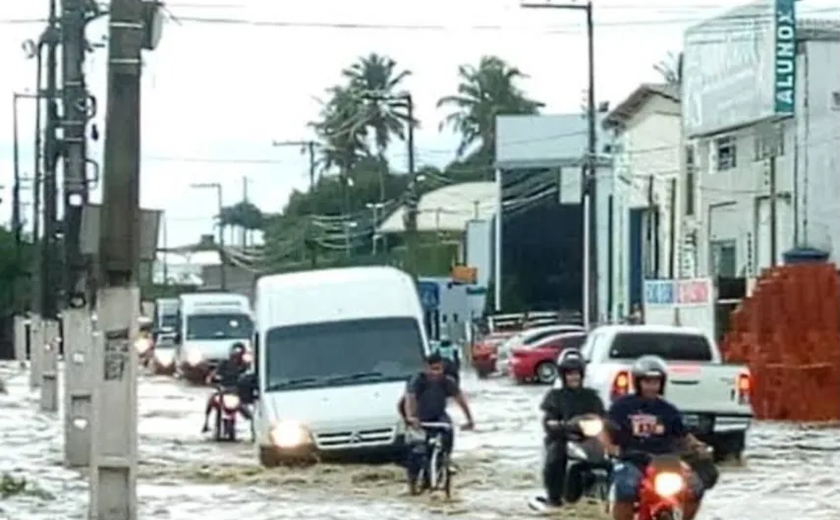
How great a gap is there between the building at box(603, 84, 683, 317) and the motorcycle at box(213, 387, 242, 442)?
122ft

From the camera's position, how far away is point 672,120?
76938 millimetres

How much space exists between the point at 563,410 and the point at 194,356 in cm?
4111

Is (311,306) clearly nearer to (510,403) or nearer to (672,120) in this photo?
(510,403)

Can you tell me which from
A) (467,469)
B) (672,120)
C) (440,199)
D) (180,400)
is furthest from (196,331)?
(440,199)

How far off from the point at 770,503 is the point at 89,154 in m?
14.1

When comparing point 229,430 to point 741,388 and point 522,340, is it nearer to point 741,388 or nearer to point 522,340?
point 741,388

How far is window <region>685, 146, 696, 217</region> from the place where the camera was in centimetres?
A: 7100

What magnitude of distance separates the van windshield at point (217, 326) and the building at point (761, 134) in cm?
1423

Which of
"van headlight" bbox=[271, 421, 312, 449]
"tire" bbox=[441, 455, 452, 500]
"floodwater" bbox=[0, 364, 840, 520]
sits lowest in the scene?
"floodwater" bbox=[0, 364, 840, 520]

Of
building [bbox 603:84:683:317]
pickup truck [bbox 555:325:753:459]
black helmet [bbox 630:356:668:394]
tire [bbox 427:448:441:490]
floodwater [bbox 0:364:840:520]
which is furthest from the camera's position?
building [bbox 603:84:683:317]

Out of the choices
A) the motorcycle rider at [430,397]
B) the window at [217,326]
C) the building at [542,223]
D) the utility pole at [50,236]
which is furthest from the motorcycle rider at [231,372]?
the building at [542,223]

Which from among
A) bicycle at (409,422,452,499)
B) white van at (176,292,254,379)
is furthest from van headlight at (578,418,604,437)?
white van at (176,292,254,379)

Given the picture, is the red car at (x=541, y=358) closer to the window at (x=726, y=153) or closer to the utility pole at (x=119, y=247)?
the window at (x=726, y=153)

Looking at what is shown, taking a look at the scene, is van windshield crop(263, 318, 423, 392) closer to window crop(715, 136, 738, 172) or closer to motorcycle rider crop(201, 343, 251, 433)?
motorcycle rider crop(201, 343, 251, 433)
